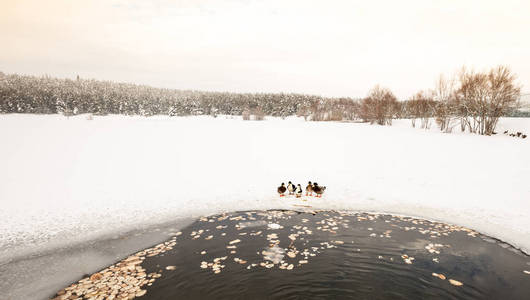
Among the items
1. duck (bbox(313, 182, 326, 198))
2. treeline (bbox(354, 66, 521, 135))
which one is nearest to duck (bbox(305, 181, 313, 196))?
duck (bbox(313, 182, 326, 198))

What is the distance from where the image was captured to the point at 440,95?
35875mm

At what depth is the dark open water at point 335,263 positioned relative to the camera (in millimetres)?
6188

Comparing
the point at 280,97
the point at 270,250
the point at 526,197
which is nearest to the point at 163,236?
the point at 270,250

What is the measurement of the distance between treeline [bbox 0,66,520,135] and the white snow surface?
5.58m

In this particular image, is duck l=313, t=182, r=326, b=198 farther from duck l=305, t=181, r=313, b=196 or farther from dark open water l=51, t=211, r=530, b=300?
dark open water l=51, t=211, r=530, b=300

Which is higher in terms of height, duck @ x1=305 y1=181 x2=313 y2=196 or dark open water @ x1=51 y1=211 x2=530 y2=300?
duck @ x1=305 y1=181 x2=313 y2=196

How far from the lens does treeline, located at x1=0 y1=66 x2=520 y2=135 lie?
2977 cm

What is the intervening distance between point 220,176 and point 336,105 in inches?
1892

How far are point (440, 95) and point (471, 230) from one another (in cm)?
3207

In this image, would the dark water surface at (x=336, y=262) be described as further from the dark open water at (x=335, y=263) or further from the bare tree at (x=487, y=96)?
the bare tree at (x=487, y=96)

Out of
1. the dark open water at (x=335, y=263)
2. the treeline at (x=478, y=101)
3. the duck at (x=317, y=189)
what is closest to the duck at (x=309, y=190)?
the duck at (x=317, y=189)

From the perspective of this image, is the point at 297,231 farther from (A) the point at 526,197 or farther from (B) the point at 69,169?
(B) the point at 69,169

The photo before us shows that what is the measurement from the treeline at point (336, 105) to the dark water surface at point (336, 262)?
2755 centimetres

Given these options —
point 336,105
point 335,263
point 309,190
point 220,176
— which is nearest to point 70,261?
point 335,263
